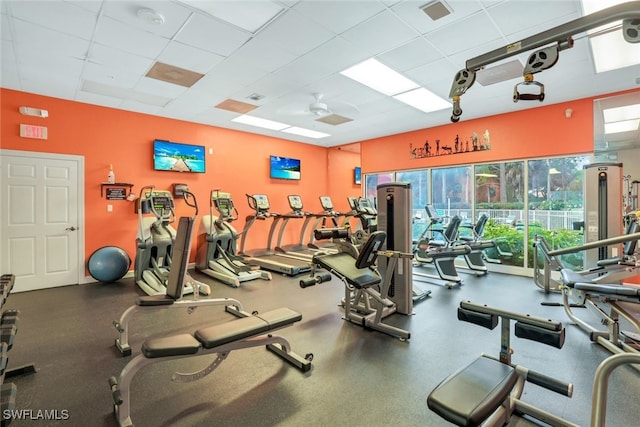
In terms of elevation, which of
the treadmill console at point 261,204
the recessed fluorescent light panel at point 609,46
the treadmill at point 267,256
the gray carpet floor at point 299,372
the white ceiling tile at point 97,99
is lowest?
the gray carpet floor at point 299,372

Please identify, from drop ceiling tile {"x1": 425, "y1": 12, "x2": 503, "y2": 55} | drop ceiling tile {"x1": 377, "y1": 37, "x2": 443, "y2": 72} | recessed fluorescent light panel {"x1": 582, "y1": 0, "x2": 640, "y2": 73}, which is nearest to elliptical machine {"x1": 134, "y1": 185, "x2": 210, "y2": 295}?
drop ceiling tile {"x1": 377, "y1": 37, "x2": 443, "y2": 72}

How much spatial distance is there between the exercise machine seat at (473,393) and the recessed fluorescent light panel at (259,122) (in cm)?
607

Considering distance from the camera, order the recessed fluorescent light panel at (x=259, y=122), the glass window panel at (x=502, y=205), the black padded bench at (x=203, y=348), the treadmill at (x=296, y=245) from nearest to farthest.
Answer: the black padded bench at (x=203, y=348), the glass window panel at (x=502, y=205), the recessed fluorescent light panel at (x=259, y=122), the treadmill at (x=296, y=245)

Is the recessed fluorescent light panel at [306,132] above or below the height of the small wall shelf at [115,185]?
above

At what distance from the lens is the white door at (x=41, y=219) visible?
4.77m

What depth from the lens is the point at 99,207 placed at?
18.3 feet

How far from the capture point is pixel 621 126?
5.48 m

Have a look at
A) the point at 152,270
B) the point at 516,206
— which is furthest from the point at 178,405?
the point at 516,206

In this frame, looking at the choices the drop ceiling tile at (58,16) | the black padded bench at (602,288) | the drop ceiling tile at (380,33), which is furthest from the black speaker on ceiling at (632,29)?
the drop ceiling tile at (58,16)

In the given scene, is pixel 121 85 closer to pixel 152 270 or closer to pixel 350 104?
pixel 152 270

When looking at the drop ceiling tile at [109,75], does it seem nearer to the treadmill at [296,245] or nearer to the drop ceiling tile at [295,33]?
the drop ceiling tile at [295,33]

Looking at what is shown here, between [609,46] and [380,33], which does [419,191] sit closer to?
[609,46]

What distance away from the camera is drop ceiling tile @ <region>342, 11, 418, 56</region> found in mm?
3201

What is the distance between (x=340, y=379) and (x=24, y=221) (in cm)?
565
